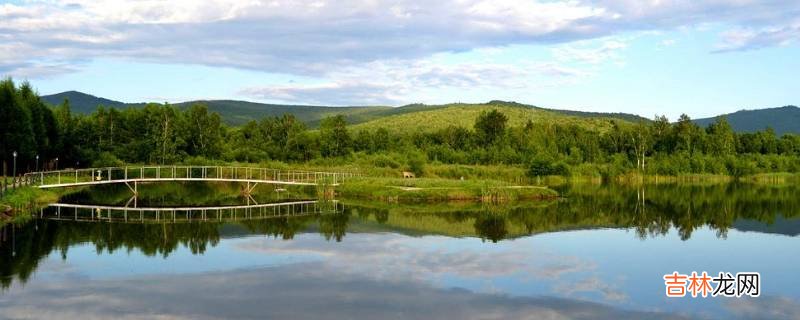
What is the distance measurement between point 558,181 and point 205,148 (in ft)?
123

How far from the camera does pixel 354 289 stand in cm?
1925

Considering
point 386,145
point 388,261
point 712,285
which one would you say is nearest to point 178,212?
point 388,261

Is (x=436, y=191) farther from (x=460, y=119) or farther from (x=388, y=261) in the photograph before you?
(x=460, y=119)

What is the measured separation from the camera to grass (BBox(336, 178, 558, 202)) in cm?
4812

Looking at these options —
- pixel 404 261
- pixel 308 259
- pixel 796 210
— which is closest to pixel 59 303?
pixel 308 259

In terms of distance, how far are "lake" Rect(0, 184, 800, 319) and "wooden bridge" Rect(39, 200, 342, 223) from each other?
0.14m

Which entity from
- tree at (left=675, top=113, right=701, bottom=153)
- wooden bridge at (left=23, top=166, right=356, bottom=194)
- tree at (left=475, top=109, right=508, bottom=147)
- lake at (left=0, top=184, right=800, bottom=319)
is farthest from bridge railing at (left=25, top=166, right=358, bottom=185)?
tree at (left=675, top=113, right=701, bottom=153)

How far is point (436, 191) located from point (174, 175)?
19.6 meters

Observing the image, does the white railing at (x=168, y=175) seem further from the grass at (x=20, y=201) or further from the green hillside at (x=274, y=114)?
the green hillside at (x=274, y=114)

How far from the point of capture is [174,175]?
54.6 m

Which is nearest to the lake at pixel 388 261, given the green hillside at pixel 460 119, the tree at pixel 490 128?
the tree at pixel 490 128

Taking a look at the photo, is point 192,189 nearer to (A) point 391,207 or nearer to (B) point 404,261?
(A) point 391,207

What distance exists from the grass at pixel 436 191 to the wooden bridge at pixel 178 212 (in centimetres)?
459

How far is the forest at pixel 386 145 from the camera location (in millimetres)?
72125
